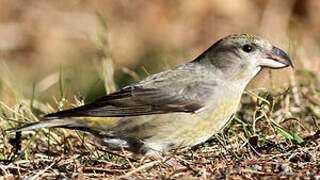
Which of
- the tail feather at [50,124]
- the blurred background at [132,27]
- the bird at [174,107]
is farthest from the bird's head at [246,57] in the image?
the blurred background at [132,27]

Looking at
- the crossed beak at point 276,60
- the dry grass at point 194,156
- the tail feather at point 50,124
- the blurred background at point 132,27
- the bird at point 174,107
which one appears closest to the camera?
the dry grass at point 194,156

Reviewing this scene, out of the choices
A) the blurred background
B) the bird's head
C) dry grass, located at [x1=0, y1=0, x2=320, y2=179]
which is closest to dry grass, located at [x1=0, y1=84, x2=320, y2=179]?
dry grass, located at [x1=0, y1=0, x2=320, y2=179]

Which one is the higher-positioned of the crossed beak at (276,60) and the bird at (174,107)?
the crossed beak at (276,60)

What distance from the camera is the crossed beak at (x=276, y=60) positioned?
16.3 feet

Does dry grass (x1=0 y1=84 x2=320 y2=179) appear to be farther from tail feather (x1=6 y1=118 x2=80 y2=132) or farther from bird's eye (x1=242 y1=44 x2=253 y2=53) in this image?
bird's eye (x1=242 y1=44 x2=253 y2=53)

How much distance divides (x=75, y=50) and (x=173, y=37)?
7.20ft

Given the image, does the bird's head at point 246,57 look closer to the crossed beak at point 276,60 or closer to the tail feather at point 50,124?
the crossed beak at point 276,60

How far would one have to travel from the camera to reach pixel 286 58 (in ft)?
16.3

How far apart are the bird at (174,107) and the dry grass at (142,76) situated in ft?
0.59

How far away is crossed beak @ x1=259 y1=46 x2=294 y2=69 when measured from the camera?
4.98 m

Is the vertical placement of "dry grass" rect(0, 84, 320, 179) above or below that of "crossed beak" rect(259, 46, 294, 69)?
below

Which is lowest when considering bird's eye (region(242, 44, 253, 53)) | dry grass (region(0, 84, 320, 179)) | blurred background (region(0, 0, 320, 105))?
dry grass (region(0, 84, 320, 179))

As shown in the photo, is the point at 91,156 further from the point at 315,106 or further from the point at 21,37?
the point at 21,37

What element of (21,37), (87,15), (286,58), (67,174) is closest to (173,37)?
(87,15)
